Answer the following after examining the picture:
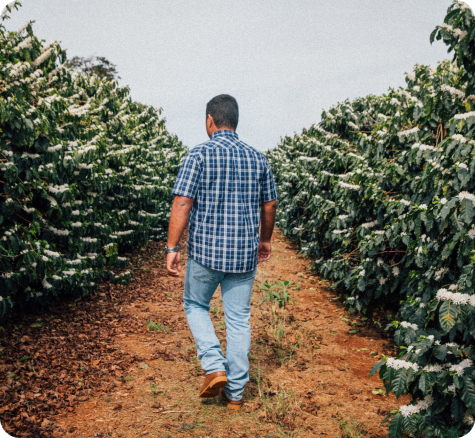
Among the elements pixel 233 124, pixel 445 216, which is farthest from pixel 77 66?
pixel 445 216

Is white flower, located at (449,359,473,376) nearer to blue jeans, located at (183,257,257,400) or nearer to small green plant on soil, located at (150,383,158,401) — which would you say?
blue jeans, located at (183,257,257,400)

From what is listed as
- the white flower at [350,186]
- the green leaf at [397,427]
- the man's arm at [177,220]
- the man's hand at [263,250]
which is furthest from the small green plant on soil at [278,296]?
the green leaf at [397,427]

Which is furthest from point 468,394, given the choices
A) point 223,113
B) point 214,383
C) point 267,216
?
point 223,113

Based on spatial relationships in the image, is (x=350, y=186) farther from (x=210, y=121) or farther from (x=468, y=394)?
(x=468, y=394)

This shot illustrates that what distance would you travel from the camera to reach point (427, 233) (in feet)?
11.1

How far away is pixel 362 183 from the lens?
489 centimetres

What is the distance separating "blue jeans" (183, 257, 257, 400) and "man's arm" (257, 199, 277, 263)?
1.46 ft

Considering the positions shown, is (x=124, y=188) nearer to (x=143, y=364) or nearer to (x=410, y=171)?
(x=143, y=364)

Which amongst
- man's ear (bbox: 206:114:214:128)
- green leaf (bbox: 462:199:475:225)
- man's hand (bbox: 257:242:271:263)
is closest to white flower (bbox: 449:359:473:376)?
green leaf (bbox: 462:199:475:225)

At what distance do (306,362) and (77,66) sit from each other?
88.9 feet

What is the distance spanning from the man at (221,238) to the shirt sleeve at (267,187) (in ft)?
0.21

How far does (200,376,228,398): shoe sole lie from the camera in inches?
122

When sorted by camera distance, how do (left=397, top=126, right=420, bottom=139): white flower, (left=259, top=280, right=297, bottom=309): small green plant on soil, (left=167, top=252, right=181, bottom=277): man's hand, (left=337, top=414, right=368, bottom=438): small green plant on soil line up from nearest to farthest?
(left=337, top=414, right=368, bottom=438): small green plant on soil → (left=167, top=252, right=181, bottom=277): man's hand → (left=397, top=126, right=420, bottom=139): white flower → (left=259, top=280, right=297, bottom=309): small green plant on soil

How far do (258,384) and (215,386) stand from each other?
0.65 m
